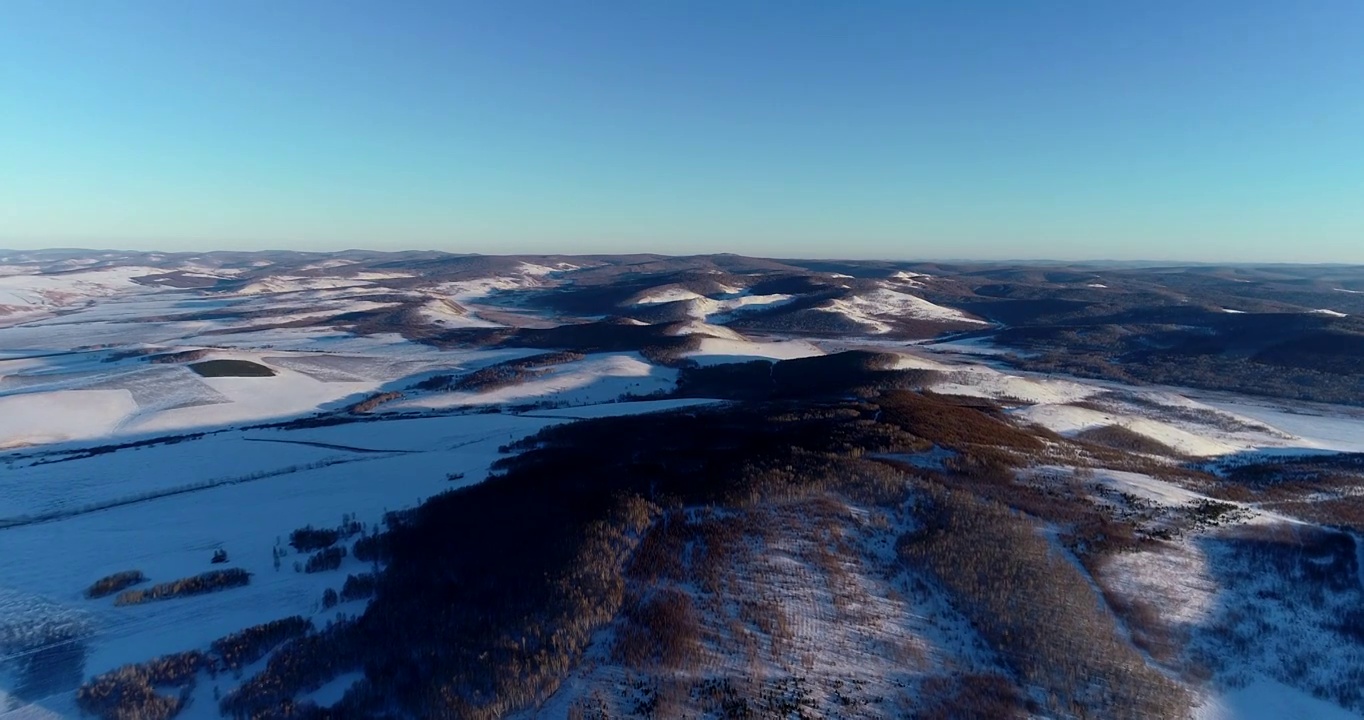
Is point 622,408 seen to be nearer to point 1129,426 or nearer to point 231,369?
point 1129,426

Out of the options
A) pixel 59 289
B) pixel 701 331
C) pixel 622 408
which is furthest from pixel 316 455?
pixel 59 289

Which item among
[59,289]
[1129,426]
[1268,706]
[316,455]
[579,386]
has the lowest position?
[316,455]

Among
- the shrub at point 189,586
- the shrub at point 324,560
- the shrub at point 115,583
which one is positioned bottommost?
the shrub at point 115,583

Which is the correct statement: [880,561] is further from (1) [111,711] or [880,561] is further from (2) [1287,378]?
(2) [1287,378]

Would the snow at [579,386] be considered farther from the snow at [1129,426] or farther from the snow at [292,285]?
the snow at [292,285]

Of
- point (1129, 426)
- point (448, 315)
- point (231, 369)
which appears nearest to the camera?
point (1129, 426)

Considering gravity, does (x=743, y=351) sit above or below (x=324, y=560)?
above

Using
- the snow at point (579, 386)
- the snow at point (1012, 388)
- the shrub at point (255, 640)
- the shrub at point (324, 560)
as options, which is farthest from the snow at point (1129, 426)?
the shrub at point (255, 640)

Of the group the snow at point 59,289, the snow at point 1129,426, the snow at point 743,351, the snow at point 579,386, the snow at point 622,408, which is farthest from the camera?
the snow at point 59,289

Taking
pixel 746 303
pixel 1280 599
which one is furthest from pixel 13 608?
pixel 746 303

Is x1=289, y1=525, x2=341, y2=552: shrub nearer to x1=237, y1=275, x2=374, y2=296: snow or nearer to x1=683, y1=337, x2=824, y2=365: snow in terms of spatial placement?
x1=683, y1=337, x2=824, y2=365: snow
